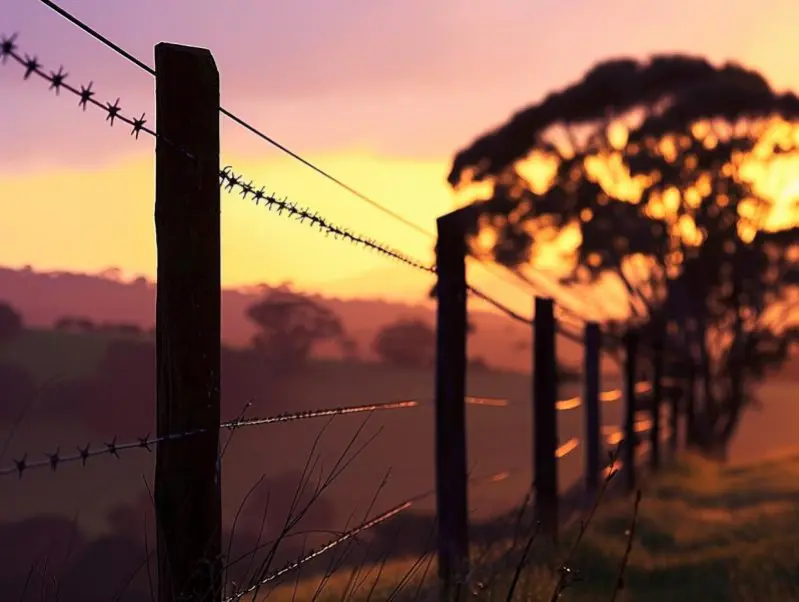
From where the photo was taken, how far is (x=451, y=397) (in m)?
5.97

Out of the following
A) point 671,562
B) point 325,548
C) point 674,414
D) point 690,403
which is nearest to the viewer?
point 325,548

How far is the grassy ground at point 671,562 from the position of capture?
220 inches

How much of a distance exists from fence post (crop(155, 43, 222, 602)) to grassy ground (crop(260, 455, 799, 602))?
0.60 meters

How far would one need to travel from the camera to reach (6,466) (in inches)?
93.8

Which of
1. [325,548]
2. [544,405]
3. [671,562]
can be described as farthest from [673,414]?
[325,548]

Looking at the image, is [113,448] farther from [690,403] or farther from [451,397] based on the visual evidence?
[690,403]

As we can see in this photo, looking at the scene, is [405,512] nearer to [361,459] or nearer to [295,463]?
[361,459]

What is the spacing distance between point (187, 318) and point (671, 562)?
508 centimetres

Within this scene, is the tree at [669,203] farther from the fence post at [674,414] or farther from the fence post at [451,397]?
the fence post at [451,397]

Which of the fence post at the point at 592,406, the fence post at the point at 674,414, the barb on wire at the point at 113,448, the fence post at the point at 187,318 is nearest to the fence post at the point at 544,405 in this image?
the fence post at the point at 592,406

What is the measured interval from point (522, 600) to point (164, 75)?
9.44ft

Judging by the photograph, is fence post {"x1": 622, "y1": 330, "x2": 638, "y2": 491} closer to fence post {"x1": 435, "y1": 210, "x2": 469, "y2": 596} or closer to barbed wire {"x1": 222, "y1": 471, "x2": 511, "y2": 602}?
fence post {"x1": 435, "y1": 210, "x2": 469, "y2": 596}

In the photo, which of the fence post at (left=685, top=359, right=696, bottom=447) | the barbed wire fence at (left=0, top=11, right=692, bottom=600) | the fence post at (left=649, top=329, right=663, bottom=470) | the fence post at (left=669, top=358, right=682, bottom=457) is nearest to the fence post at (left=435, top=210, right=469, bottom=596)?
the barbed wire fence at (left=0, top=11, right=692, bottom=600)

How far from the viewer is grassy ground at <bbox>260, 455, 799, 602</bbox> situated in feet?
18.4
